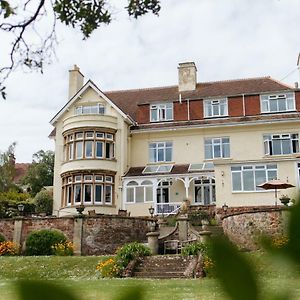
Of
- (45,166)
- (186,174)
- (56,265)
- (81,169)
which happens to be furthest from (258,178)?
(45,166)

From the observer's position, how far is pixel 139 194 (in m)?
36.3

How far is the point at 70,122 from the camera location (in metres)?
37.7

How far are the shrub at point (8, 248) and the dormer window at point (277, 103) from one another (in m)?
20.3

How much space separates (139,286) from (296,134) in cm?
3720

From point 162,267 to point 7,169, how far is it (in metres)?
41.1

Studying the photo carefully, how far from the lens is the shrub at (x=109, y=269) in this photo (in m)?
19.6

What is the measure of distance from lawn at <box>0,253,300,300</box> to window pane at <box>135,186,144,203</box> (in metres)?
13.8

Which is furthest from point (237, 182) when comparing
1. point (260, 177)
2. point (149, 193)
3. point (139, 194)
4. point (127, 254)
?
point (127, 254)

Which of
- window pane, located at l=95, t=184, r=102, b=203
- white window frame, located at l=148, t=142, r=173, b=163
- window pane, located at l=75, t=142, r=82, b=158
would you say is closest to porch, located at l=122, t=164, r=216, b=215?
white window frame, located at l=148, t=142, r=173, b=163

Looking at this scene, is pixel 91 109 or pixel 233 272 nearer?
pixel 233 272

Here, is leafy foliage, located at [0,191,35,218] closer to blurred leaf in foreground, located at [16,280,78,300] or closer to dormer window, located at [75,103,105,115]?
dormer window, located at [75,103,105,115]

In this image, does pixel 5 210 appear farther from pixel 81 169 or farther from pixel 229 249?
pixel 229 249

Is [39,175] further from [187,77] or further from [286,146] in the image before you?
[286,146]

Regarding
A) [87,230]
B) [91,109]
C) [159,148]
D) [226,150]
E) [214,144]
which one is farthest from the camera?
[91,109]
